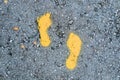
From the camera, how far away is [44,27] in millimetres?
3178

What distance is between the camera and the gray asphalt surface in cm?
316

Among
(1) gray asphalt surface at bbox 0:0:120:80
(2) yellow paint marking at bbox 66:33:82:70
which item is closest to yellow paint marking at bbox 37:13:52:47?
(1) gray asphalt surface at bbox 0:0:120:80

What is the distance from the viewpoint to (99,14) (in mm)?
3160

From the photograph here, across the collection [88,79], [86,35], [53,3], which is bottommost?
[88,79]

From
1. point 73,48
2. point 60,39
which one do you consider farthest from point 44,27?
point 73,48

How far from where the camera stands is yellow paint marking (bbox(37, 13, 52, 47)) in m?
3.18

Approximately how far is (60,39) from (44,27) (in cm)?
17

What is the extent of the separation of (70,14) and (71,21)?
0.19 feet

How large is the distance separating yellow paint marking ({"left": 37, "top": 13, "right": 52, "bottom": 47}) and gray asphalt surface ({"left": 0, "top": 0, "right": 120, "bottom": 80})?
3cm

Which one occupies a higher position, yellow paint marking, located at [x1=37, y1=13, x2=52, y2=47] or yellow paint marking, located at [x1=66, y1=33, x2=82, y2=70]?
yellow paint marking, located at [x1=37, y1=13, x2=52, y2=47]

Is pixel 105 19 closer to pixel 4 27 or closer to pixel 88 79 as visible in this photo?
pixel 88 79

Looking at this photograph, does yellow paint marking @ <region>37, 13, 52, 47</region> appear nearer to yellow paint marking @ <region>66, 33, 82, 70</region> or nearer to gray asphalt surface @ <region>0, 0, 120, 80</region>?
gray asphalt surface @ <region>0, 0, 120, 80</region>

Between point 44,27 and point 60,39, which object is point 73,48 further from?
point 44,27

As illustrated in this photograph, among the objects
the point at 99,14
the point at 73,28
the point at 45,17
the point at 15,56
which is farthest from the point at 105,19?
the point at 15,56
